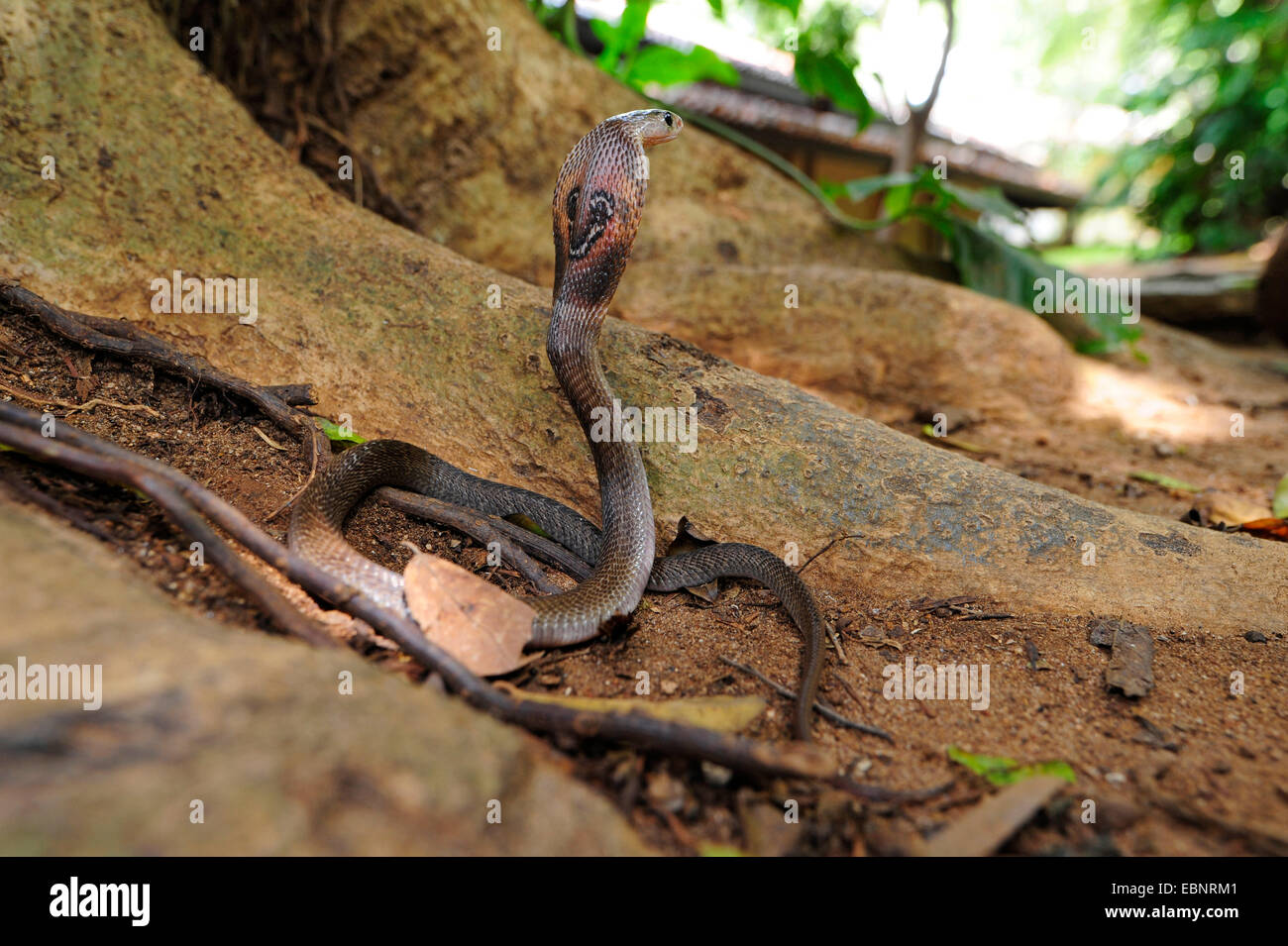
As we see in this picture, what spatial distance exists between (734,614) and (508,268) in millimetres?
3569

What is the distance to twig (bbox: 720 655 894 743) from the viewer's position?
2303 mm

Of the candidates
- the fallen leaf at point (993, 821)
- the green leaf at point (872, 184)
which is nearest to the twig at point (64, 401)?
the fallen leaf at point (993, 821)

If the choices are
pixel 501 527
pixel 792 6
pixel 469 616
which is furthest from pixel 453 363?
pixel 792 6

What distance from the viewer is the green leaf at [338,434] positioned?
3.25 m

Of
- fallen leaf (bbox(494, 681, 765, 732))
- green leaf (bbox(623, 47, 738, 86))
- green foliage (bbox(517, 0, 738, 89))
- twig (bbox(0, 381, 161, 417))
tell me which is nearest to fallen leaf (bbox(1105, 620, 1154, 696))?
fallen leaf (bbox(494, 681, 765, 732))

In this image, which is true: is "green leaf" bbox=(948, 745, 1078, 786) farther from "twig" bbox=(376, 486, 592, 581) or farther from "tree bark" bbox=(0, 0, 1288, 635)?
"twig" bbox=(376, 486, 592, 581)

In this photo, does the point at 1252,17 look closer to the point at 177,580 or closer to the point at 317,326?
the point at 317,326

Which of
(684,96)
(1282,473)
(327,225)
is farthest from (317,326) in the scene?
(684,96)

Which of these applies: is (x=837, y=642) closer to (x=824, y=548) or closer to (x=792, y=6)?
(x=824, y=548)

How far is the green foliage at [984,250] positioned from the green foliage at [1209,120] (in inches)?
412

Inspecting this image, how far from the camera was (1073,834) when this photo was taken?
1.88m

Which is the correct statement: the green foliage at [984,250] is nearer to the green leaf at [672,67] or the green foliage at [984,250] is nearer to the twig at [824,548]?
the green leaf at [672,67]

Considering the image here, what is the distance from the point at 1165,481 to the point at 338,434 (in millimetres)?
4722

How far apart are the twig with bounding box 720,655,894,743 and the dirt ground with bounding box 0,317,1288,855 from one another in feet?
0.07
